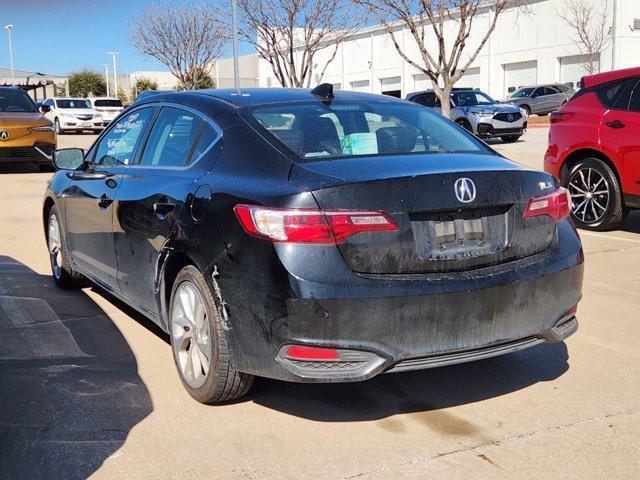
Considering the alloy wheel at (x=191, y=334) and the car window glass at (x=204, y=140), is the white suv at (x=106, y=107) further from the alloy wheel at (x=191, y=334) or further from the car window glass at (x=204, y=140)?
the alloy wheel at (x=191, y=334)

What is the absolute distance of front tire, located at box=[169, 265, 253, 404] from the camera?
11.6 ft

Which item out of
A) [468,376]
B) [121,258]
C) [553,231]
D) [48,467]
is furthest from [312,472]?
[121,258]

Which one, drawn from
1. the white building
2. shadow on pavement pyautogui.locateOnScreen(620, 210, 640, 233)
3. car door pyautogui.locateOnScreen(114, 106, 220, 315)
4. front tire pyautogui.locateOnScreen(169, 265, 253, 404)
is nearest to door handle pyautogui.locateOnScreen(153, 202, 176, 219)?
car door pyautogui.locateOnScreen(114, 106, 220, 315)

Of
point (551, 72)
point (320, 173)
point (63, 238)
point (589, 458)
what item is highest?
point (551, 72)

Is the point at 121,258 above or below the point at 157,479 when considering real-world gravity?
above

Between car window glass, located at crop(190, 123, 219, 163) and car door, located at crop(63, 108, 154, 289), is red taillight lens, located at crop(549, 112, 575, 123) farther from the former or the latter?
car window glass, located at crop(190, 123, 219, 163)

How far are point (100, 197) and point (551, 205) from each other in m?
2.84

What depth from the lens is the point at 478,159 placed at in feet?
12.3

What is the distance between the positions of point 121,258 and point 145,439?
149 cm

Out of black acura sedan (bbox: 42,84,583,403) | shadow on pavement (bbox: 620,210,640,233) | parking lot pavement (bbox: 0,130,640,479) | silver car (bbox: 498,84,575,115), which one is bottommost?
parking lot pavement (bbox: 0,130,640,479)

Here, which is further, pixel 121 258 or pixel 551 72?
pixel 551 72

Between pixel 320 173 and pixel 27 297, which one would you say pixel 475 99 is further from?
pixel 320 173

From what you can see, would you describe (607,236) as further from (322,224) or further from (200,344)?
(322,224)

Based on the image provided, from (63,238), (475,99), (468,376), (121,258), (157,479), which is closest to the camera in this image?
(157,479)
